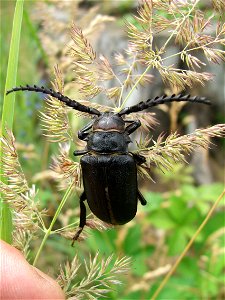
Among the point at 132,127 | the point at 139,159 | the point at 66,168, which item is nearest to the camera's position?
the point at 66,168

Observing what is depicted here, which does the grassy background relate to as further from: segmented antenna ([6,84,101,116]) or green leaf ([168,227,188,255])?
segmented antenna ([6,84,101,116])

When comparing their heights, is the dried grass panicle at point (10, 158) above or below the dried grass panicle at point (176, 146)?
below

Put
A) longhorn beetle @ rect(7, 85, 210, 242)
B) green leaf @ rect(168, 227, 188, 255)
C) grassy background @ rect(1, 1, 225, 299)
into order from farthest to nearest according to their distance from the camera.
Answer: green leaf @ rect(168, 227, 188, 255) < grassy background @ rect(1, 1, 225, 299) < longhorn beetle @ rect(7, 85, 210, 242)

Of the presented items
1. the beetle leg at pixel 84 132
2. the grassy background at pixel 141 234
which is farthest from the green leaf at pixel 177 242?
the beetle leg at pixel 84 132

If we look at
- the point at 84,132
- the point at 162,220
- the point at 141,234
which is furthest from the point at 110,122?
the point at 162,220

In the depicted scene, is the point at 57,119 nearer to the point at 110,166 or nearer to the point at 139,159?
the point at 139,159

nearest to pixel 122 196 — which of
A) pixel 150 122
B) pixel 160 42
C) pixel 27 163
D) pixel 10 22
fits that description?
pixel 150 122

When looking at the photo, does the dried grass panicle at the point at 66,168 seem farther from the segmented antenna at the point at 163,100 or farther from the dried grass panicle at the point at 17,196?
the segmented antenna at the point at 163,100

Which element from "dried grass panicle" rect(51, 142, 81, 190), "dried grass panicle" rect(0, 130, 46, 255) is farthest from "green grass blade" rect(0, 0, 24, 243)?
"dried grass panicle" rect(51, 142, 81, 190)
